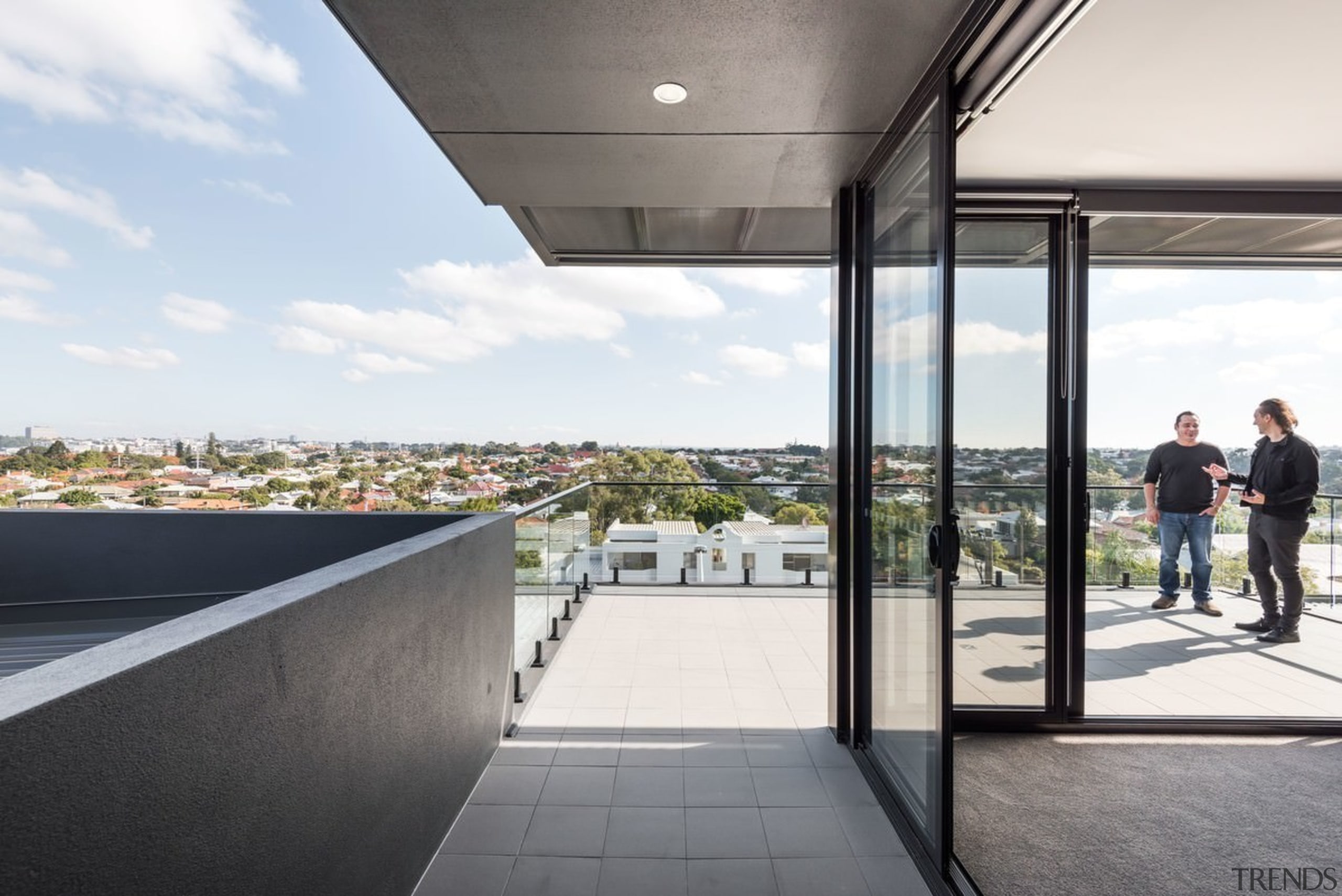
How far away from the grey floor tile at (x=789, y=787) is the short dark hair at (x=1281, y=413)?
3770 millimetres

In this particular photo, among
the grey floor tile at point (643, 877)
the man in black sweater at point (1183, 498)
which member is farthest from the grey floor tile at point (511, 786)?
the man in black sweater at point (1183, 498)

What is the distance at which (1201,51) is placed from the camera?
73.8 inches

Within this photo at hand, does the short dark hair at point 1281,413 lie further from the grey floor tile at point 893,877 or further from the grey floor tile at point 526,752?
the grey floor tile at point 526,752

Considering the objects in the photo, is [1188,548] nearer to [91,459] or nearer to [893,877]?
[893,877]

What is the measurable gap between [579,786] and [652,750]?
1.36ft

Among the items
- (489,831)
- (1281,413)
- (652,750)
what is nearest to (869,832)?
(652,750)

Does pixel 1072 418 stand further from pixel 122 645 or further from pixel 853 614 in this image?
pixel 122 645

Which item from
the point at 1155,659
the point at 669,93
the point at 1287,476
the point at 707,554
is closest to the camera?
the point at 669,93

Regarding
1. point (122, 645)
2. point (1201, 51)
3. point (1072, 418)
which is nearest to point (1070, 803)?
point (1072, 418)

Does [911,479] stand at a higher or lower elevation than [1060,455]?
lower

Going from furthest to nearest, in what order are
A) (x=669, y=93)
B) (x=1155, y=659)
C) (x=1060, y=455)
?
1. (x=1155, y=659)
2. (x=1060, y=455)
3. (x=669, y=93)

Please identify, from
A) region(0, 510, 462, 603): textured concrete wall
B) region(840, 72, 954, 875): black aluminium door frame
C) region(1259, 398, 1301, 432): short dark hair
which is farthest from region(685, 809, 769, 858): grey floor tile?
region(1259, 398, 1301, 432): short dark hair

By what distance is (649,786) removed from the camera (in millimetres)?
2389

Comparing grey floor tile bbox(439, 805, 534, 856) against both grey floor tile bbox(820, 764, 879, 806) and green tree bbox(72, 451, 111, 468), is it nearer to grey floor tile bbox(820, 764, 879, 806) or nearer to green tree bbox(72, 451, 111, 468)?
grey floor tile bbox(820, 764, 879, 806)
